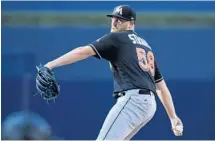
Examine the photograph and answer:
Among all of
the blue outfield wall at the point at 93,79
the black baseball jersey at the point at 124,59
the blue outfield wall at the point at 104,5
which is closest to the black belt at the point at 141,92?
the black baseball jersey at the point at 124,59

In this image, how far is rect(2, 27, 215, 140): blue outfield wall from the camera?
24.3ft

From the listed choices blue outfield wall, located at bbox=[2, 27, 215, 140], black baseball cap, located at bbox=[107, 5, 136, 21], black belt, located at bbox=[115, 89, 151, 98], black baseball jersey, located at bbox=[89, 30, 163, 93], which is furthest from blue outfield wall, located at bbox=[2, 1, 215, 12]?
black belt, located at bbox=[115, 89, 151, 98]

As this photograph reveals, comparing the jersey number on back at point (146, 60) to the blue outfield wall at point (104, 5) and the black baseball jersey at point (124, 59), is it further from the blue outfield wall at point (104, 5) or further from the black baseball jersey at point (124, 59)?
the blue outfield wall at point (104, 5)

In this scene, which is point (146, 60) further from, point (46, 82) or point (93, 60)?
point (93, 60)

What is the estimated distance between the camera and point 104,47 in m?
4.33

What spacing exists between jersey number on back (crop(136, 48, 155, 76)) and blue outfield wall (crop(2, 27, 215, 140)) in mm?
2817

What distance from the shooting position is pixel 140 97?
436 centimetres

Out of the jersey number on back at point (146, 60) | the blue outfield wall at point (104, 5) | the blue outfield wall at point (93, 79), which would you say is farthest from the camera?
the blue outfield wall at point (104, 5)

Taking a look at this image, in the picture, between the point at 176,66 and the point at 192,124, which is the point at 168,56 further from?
the point at 192,124

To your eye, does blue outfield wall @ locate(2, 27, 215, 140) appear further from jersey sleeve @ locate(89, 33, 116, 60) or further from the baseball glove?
jersey sleeve @ locate(89, 33, 116, 60)

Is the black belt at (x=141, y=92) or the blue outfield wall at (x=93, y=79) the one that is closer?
the black belt at (x=141, y=92)

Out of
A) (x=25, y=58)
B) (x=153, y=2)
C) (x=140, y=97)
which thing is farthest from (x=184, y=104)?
(x=140, y=97)

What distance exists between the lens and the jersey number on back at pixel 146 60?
4.44 meters

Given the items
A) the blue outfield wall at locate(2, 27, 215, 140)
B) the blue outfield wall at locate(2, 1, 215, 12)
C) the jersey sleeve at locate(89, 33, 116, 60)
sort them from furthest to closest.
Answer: the blue outfield wall at locate(2, 1, 215, 12) < the blue outfield wall at locate(2, 27, 215, 140) < the jersey sleeve at locate(89, 33, 116, 60)
